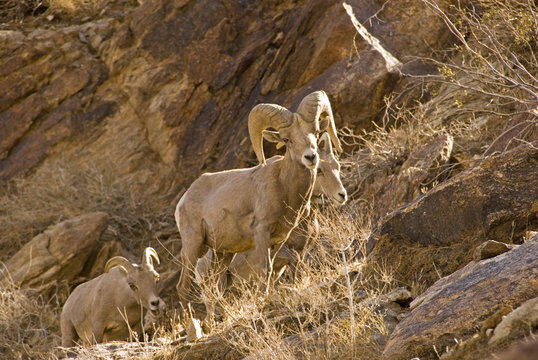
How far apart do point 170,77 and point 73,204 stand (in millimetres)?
2968

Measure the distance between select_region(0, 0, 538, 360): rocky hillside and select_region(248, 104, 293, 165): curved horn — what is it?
1.24m

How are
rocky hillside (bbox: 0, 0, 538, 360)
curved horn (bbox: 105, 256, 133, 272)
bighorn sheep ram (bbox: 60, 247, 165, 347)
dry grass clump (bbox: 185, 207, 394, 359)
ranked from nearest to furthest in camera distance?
1. dry grass clump (bbox: 185, 207, 394, 359)
2. rocky hillside (bbox: 0, 0, 538, 360)
3. bighorn sheep ram (bbox: 60, 247, 165, 347)
4. curved horn (bbox: 105, 256, 133, 272)

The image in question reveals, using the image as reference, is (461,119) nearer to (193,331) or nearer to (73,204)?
(193,331)

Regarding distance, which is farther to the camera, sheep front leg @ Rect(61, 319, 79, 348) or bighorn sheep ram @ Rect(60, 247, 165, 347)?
sheep front leg @ Rect(61, 319, 79, 348)

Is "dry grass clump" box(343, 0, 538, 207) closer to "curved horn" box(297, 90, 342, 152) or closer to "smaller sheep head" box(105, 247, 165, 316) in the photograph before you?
"curved horn" box(297, 90, 342, 152)

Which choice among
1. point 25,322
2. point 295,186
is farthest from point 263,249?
point 25,322

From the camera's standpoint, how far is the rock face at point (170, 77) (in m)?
14.3

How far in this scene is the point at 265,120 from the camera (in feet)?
28.7

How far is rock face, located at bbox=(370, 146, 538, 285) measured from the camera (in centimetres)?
683

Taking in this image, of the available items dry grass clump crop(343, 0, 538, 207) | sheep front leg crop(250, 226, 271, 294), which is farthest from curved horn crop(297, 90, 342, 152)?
dry grass clump crop(343, 0, 538, 207)

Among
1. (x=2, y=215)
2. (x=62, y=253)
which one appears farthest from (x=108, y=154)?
(x=62, y=253)

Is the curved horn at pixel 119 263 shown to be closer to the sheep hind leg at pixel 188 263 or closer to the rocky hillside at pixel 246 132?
the rocky hillside at pixel 246 132

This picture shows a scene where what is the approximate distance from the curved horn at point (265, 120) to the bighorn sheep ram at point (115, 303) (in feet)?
8.27

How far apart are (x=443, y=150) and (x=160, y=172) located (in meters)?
6.74
